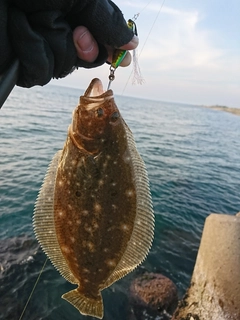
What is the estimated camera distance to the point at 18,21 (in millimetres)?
2355

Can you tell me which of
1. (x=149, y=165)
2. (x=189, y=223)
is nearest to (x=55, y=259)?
(x=189, y=223)

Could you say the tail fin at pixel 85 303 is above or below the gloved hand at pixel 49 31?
below

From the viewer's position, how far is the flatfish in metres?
3.04

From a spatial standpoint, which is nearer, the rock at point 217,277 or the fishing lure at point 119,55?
the fishing lure at point 119,55

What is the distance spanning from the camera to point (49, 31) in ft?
8.18

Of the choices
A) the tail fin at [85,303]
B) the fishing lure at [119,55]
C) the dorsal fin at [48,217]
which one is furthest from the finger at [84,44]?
the tail fin at [85,303]

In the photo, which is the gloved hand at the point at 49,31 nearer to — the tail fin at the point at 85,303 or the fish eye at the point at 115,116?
the fish eye at the point at 115,116

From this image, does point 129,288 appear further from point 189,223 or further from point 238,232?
point 189,223

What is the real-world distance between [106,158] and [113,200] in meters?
0.44

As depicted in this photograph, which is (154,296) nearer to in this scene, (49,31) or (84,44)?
(84,44)

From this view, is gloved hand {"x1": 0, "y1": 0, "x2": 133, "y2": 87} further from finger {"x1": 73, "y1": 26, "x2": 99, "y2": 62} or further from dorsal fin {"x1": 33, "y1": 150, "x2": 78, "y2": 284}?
dorsal fin {"x1": 33, "y1": 150, "x2": 78, "y2": 284}

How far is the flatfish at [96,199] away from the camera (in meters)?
3.04

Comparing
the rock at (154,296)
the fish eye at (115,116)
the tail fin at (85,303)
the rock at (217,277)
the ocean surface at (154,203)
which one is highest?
the fish eye at (115,116)

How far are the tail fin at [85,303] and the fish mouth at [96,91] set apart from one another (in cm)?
224
